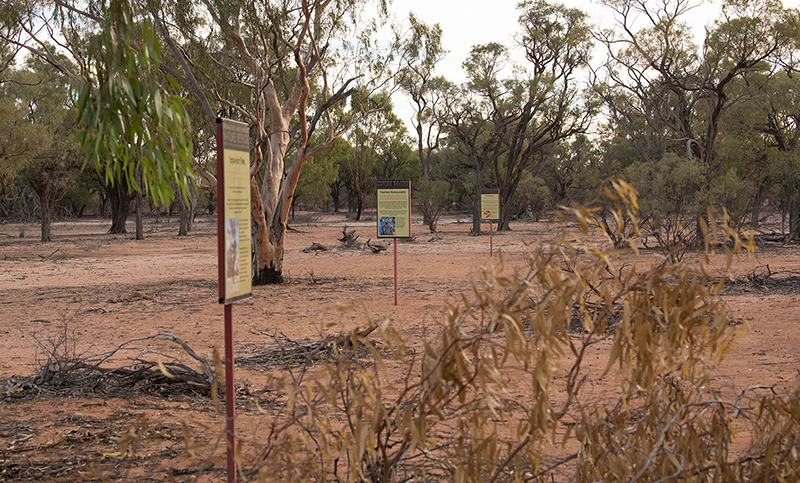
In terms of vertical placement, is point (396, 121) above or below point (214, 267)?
above

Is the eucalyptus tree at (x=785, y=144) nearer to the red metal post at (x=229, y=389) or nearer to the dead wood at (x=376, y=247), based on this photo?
the dead wood at (x=376, y=247)

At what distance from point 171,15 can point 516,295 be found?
12590mm

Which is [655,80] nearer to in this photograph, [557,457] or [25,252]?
[25,252]

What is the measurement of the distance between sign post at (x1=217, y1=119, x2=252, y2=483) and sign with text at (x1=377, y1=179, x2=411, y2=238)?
831 centimetres

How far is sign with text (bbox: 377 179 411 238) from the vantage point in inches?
463

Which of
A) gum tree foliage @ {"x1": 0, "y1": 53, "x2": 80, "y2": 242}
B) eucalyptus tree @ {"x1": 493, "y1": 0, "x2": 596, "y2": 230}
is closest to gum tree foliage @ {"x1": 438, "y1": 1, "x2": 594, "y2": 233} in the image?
eucalyptus tree @ {"x1": 493, "y1": 0, "x2": 596, "y2": 230}

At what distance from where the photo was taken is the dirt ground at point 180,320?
406 cm

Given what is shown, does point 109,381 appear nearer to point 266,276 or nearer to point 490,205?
point 266,276

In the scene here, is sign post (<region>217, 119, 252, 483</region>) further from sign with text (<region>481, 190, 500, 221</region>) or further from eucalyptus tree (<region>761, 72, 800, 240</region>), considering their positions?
eucalyptus tree (<region>761, 72, 800, 240</region>)

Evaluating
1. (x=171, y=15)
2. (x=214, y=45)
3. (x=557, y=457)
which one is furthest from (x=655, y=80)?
(x=557, y=457)

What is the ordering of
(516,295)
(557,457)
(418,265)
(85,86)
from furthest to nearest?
1. (418,265)
2. (557,457)
3. (85,86)
4. (516,295)

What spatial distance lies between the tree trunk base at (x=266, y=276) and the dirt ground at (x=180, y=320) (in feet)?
1.23

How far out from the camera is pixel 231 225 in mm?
3229

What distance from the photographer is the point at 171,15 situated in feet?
42.6
